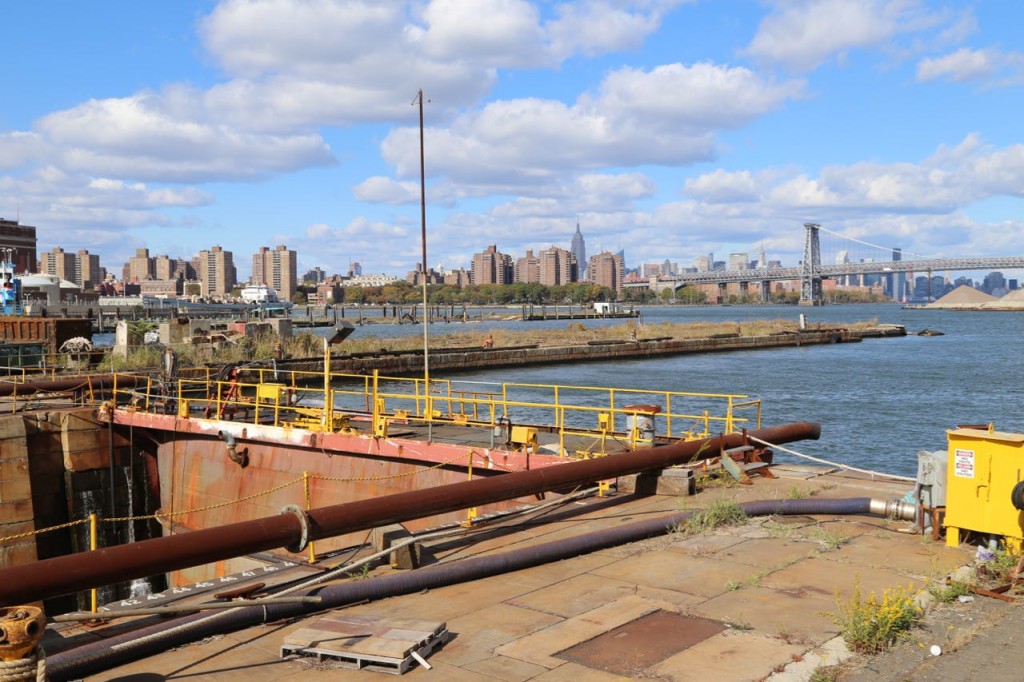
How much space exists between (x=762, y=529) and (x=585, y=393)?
39.8 meters

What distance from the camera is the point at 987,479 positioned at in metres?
9.40

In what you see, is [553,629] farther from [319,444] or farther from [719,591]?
[319,444]

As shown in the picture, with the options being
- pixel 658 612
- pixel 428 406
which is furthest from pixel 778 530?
pixel 428 406

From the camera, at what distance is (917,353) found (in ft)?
279

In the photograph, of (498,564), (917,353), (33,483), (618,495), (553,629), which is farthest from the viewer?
(917,353)

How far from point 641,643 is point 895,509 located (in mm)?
5540

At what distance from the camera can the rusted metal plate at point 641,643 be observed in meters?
6.82

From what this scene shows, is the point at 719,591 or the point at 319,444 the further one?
the point at 319,444

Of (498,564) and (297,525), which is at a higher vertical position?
(297,525)

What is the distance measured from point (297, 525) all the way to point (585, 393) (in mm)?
42479

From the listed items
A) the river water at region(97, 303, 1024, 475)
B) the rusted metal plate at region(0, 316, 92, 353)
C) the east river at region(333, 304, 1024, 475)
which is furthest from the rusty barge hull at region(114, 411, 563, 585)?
the rusted metal plate at region(0, 316, 92, 353)

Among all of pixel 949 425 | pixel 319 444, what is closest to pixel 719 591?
pixel 319 444

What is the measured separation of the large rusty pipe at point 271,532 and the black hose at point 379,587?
1.75 feet

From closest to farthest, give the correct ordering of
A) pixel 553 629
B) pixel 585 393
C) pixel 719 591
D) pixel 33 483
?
pixel 553 629 < pixel 719 591 < pixel 33 483 < pixel 585 393
